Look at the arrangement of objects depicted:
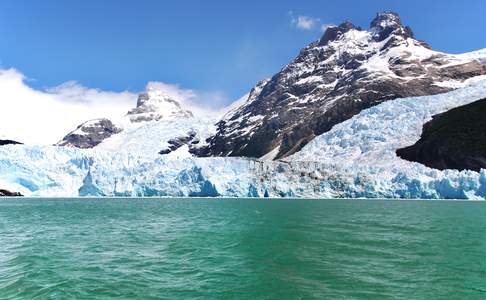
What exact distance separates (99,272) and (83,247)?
22.8 feet

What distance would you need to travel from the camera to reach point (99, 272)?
59.9 feet

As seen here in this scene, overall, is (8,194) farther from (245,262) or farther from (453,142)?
(453,142)

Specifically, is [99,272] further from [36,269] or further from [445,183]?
[445,183]

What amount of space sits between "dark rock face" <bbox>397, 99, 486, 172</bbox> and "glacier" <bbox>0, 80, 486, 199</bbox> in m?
9.92

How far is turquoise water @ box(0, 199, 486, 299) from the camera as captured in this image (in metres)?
15.7

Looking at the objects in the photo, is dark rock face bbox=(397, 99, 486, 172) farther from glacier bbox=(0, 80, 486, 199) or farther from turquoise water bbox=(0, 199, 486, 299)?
turquoise water bbox=(0, 199, 486, 299)

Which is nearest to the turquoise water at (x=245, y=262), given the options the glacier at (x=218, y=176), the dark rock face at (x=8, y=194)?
the glacier at (x=218, y=176)

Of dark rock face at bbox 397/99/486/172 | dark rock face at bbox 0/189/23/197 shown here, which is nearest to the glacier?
dark rock face at bbox 0/189/23/197

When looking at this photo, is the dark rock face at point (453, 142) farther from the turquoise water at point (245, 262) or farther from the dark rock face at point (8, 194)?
the dark rock face at point (8, 194)

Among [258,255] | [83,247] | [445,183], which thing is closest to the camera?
[258,255]

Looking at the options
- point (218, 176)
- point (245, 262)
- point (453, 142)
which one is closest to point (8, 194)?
point (218, 176)

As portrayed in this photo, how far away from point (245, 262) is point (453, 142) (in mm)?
102413

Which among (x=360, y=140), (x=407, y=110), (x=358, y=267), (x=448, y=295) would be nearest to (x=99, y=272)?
(x=358, y=267)

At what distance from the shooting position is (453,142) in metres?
110
